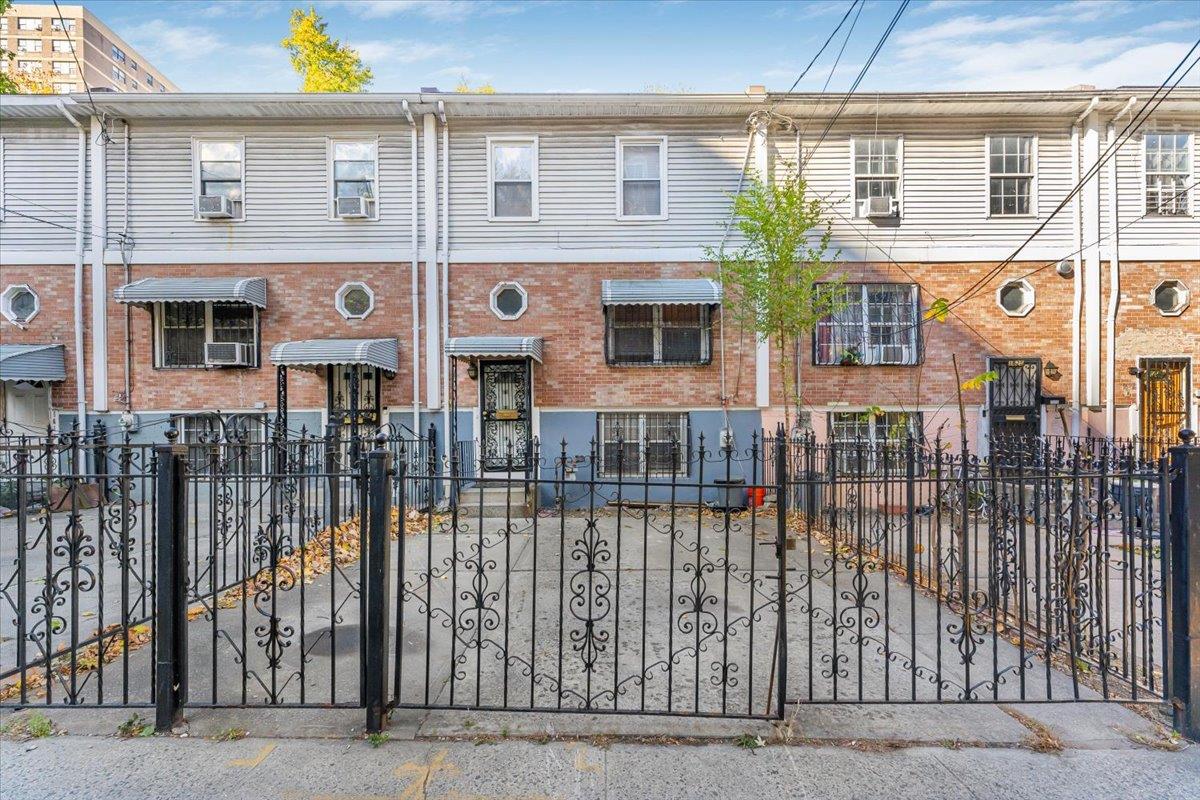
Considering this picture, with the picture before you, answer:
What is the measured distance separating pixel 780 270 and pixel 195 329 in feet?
35.6

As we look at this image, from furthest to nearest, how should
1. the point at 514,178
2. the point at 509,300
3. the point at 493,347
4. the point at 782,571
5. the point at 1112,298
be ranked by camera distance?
the point at 514,178 < the point at 509,300 < the point at 1112,298 < the point at 493,347 < the point at 782,571

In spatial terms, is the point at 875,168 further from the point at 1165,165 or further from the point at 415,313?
the point at 415,313

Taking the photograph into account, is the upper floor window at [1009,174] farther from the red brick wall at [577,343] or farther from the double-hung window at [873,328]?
the red brick wall at [577,343]

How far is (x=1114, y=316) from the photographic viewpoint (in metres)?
10.7

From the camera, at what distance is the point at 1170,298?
10.9m

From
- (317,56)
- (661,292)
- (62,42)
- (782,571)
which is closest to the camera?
(782,571)

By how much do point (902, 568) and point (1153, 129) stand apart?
429 inches

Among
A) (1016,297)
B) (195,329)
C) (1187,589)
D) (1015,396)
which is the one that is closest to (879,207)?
(1016,297)

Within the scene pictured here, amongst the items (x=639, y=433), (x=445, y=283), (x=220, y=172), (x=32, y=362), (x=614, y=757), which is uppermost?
(x=220, y=172)

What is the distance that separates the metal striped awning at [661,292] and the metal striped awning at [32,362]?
1019 centimetres

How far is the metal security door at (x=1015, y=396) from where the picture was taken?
10.8 meters

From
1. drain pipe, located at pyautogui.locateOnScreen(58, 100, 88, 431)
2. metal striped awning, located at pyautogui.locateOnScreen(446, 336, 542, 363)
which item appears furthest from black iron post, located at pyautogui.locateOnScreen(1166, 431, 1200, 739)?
drain pipe, located at pyautogui.locateOnScreen(58, 100, 88, 431)

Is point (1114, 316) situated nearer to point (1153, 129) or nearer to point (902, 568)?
point (1153, 129)

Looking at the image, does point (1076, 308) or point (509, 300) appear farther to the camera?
point (509, 300)
